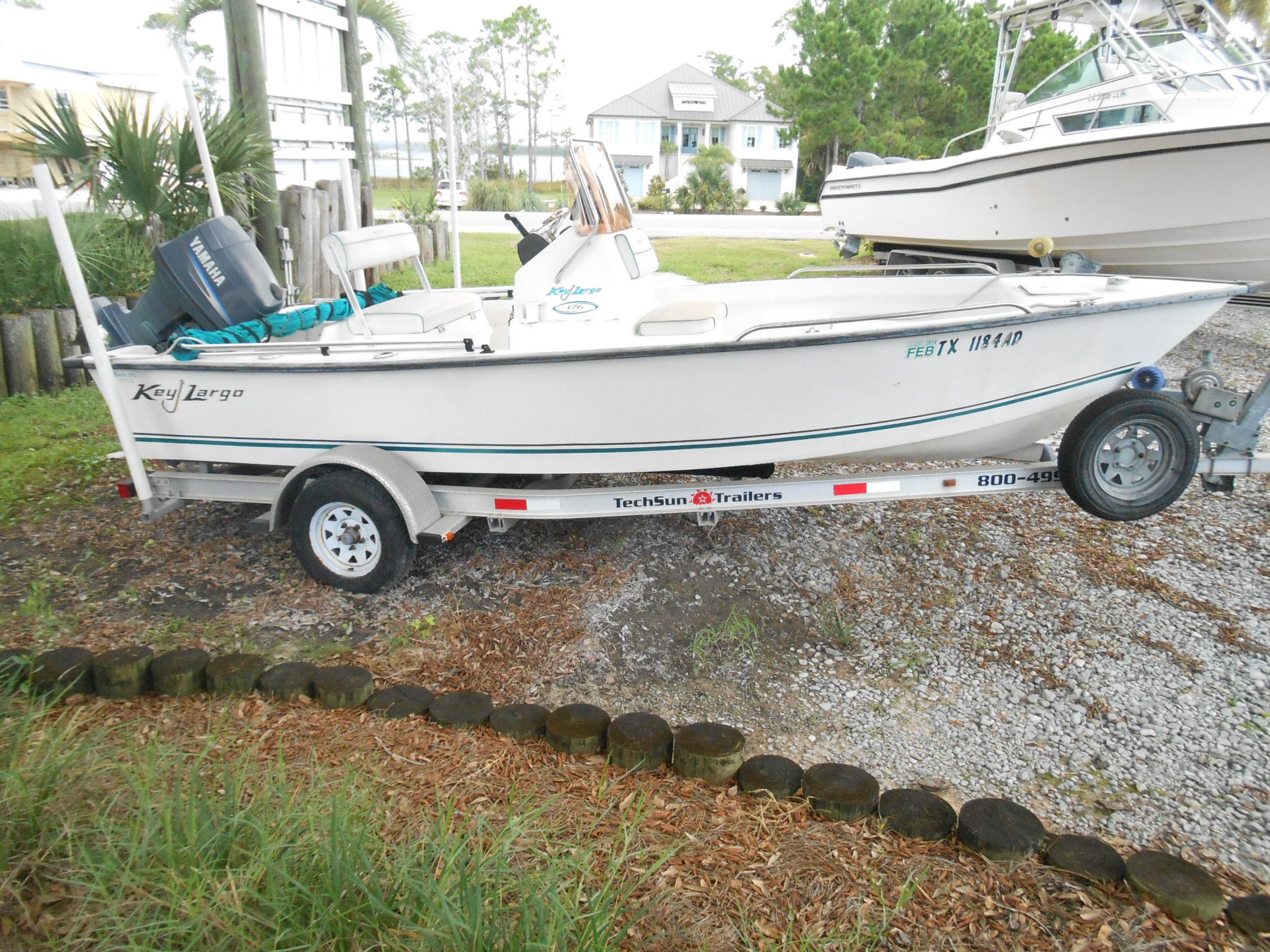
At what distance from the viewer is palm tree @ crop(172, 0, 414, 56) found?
11.4 metres

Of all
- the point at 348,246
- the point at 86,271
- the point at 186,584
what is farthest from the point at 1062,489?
the point at 86,271

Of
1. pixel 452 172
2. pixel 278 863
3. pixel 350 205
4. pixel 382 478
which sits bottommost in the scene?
pixel 278 863

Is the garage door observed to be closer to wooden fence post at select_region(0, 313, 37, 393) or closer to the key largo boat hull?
wooden fence post at select_region(0, 313, 37, 393)

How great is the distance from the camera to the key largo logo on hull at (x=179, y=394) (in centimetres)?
430

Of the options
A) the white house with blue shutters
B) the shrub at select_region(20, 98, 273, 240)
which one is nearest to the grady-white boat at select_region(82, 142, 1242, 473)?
the shrub at select_region(20, 98, 273, 240)

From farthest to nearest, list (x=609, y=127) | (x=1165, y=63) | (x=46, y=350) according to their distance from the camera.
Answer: (x=609, y=127) < (x=1165, y=63) < (x=46, y=350)

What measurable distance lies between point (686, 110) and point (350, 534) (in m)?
43.7

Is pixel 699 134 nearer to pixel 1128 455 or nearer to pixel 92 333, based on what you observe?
pixel 92 333

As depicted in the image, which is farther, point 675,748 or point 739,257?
point 739,257

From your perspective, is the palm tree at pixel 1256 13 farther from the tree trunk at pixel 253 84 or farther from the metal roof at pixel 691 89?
the metal roof at pixel 691 89

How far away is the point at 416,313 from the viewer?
462 centimetres

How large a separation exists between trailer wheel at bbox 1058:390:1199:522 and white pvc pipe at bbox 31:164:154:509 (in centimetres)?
442

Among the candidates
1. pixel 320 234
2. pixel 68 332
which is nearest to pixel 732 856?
pixel 68 332

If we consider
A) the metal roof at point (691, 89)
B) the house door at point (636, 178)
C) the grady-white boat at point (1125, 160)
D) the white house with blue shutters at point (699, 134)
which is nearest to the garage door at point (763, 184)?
the white house with blue shutters at point (699, 134)
